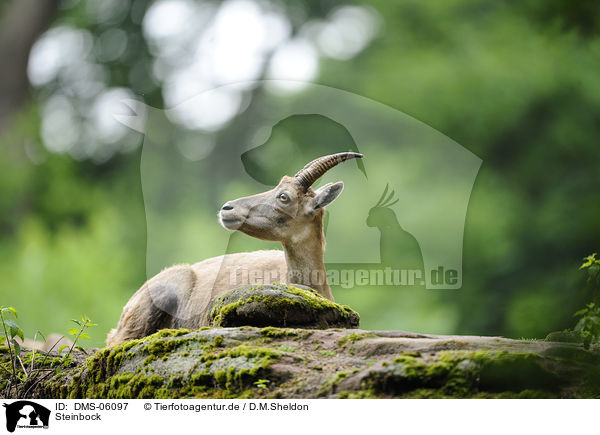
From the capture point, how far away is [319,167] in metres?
5.10

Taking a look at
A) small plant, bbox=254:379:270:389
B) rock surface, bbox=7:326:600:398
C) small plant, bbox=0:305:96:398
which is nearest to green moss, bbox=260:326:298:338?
rock surface, bbox=7:326:600:398

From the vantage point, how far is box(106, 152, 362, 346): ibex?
202 inches

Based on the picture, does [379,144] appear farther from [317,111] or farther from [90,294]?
[90,294]

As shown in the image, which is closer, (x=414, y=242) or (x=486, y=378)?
(x=486, y=378)

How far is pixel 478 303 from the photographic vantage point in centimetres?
694

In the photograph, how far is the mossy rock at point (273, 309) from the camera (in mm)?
3816

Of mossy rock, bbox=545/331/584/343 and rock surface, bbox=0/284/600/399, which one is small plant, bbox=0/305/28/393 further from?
mossy rock, bbox=545/331/584/343

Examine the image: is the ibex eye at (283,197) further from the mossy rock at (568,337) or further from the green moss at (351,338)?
the mossy rock at (568,337)

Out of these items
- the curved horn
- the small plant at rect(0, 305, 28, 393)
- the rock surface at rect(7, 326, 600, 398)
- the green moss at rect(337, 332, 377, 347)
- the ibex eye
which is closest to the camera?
the rock surface at rect(7, 326, 600, 398)

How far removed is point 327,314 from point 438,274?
2.25 metres

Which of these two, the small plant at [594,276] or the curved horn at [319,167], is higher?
the curved horn at [319,167]

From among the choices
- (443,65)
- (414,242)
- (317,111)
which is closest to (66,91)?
(317,111)
